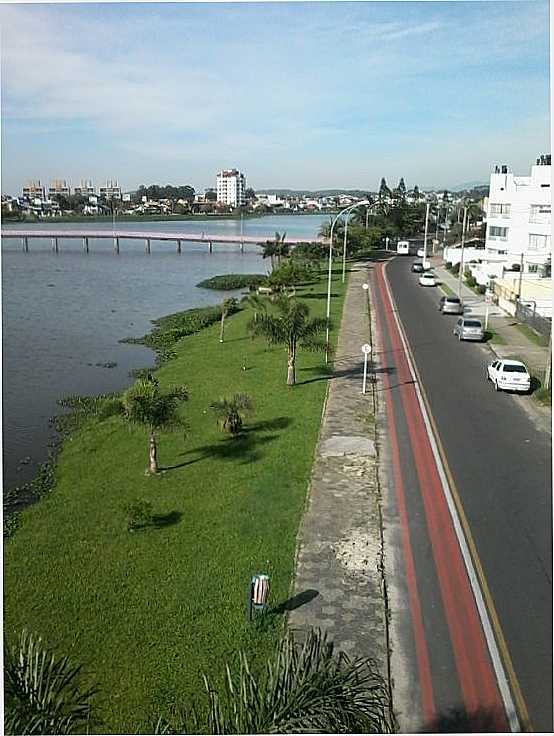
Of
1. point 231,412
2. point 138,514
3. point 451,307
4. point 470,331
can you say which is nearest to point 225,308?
point 470,331

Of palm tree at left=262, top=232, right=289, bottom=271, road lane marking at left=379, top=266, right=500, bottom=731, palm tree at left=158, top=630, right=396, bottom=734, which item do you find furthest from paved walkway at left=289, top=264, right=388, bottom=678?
palm tree at left=262, top=232, right=289, bottom=271

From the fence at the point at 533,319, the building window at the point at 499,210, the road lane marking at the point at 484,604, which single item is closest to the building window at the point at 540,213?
the building window at the point at 499,210

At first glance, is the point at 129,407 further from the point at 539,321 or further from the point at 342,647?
the point at 539,321

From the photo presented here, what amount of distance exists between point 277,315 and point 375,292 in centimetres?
1910

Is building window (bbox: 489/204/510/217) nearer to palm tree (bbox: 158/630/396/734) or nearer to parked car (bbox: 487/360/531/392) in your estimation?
parked car (bbox: 487/360/531/392)

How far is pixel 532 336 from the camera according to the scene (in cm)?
2470

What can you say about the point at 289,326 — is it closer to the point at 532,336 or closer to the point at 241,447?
the point at 241,447

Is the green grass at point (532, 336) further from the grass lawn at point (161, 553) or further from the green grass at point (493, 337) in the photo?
the grass lawn at point (161, 553)

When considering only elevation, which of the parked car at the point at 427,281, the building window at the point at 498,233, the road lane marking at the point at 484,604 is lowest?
the road lane marking at the point at 484,604

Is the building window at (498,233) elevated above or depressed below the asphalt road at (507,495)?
above

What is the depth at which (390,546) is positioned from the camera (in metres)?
9.28

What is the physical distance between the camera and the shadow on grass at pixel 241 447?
12.6 metres

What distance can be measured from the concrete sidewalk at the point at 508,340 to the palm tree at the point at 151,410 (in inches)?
418

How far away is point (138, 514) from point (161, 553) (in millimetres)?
863
